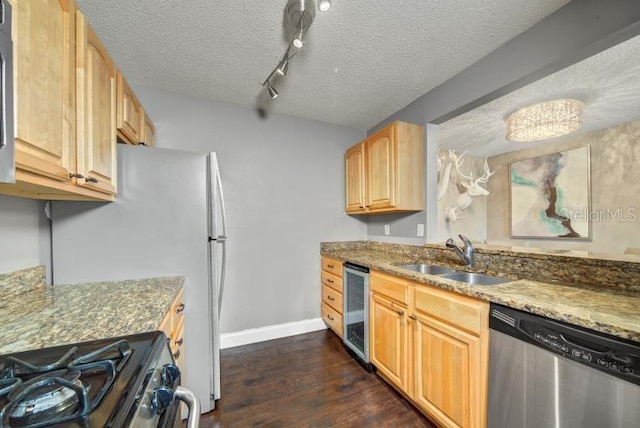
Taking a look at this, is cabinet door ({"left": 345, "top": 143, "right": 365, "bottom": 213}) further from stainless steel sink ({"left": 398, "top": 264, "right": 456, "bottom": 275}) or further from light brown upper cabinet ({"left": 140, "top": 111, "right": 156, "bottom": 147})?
light brown upper cabinet ({"left": 140, "top": 111, "right": 156, "bottom": 147})

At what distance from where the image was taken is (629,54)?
66.6 inches

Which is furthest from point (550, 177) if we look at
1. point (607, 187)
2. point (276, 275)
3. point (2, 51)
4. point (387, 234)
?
point (2, 51)

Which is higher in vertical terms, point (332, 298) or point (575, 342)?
point (575, 342)

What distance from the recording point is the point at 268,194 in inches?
106

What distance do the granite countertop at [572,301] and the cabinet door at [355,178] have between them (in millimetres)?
1418

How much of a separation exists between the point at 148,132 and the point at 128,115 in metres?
0.52

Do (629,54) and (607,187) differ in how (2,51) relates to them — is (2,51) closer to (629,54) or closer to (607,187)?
(629,54)

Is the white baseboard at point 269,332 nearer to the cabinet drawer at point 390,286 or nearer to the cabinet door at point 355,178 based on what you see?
the cabinet drawer at point 390,286

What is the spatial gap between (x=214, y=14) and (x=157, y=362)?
68.8 inches

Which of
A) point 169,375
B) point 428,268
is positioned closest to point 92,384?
point 169,375

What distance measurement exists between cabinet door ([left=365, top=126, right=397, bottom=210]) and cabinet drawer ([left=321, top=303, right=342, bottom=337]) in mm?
1164

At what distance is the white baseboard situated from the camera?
2.45m

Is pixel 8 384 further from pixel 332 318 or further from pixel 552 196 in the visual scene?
pixel 552 196

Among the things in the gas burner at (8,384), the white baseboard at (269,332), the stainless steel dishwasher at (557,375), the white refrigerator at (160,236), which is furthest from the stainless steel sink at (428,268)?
the gas burner at (8,384)
